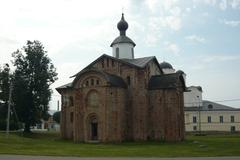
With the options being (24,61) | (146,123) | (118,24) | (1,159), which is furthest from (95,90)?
(1,159)

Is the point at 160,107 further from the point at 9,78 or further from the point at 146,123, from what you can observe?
the point at 9,78

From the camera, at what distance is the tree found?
196 ft

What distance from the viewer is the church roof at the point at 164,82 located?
50000 millimetres

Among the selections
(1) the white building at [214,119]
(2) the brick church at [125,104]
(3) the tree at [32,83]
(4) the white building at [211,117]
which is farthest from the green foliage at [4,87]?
(1) the white building at [214,119]

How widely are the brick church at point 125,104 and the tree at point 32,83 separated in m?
10.1

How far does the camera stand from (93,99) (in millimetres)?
49094

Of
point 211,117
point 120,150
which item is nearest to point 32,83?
point 120,150

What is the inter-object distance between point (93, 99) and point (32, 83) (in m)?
15.4

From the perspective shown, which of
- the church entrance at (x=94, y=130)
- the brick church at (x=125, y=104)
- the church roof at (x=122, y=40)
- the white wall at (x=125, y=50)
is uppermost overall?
the church roof at (x=122, y=40)

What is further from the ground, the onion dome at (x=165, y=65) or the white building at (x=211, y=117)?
the onion dome at (x=165, y=65)

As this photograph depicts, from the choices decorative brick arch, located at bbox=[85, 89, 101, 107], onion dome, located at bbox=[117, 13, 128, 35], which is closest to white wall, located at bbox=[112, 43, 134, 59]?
onion dome, located at bbox=[117, 13, 128, 35]

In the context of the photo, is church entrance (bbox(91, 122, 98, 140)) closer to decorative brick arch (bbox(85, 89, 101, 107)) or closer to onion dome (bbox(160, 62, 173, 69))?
decorative brick arch (bbox(85, 89, 101, 107))

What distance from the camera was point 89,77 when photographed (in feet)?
162

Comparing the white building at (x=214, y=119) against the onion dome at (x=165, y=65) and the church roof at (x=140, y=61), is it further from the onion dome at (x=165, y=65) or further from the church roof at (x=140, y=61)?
the church roof at (x=140, y=61)
